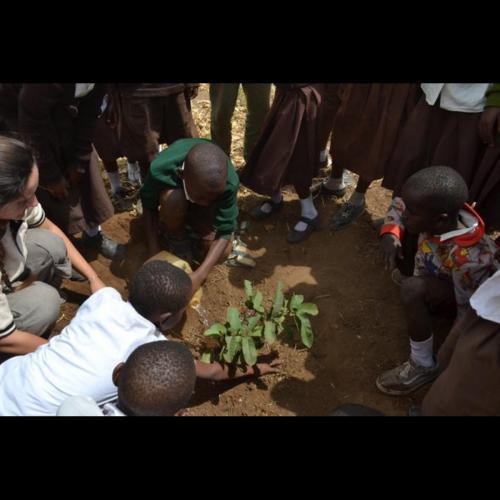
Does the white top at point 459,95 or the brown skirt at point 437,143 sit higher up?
the white top at point 459,95

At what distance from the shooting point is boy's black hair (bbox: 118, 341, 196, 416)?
1.67 metres

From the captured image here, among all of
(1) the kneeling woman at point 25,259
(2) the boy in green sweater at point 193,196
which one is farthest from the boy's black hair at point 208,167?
(1) the kneeling woman at point 25,259

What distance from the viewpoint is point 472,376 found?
6.61ft

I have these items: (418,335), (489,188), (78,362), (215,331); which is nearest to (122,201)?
(215,331)

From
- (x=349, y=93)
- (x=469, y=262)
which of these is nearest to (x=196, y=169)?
(x=349, y=93)

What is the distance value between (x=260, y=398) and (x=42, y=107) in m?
1.91

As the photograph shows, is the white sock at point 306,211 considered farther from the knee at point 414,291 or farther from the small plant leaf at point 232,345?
the small plant leaf at point 232,345

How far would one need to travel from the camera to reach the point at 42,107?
2.54 meters

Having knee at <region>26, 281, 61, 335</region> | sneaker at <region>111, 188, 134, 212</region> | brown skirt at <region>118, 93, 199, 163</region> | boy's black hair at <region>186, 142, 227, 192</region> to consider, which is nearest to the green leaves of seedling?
boy's black hair at <region>186, 142, 227, 192</region>

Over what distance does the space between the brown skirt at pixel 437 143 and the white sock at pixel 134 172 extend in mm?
1980

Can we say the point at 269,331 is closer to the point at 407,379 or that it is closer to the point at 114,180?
the point at 407,379

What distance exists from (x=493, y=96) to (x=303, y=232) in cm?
150

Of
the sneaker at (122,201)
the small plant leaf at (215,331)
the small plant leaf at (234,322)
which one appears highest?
the small plant leaf at (234,322)

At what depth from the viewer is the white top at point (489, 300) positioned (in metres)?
1.93
